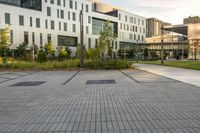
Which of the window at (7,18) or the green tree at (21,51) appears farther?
→ the window at (7,18)

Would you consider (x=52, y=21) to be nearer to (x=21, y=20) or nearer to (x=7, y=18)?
(x=21, y=20)

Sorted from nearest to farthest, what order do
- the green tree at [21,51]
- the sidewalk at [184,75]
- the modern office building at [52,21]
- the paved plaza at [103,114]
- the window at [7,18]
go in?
the paved plaza at [103,114]
the sidewalk at [184,75]
the green tree at [21,51]
the window at [7,18]
the modern office building at [52,21]

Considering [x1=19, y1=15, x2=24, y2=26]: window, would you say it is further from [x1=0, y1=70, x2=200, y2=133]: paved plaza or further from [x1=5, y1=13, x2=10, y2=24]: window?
[x1=0, y1=70, x2=200, y2=133]: paved plaza

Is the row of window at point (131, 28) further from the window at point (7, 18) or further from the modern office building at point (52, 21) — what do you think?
the window at point (7, 18)

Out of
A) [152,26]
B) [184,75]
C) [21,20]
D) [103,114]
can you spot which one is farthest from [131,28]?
[103,114]

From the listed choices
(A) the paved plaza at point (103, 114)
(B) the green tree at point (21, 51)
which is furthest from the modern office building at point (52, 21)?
(A) the paved plaza at point (103, 114)

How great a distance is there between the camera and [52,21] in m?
68.8

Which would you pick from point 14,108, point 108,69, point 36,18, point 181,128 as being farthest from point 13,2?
point 181,128

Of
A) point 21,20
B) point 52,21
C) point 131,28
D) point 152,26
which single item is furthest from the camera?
point 152,26

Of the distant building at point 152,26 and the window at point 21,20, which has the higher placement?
the distant building at point 152,26

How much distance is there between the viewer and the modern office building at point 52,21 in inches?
2298

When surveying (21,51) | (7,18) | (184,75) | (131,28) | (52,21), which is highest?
(131,28)

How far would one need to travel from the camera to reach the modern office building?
2298 inches

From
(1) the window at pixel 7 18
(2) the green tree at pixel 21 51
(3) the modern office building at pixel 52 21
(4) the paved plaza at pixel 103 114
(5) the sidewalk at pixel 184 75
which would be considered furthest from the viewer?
(3) the modern office building at pixel 52 21
